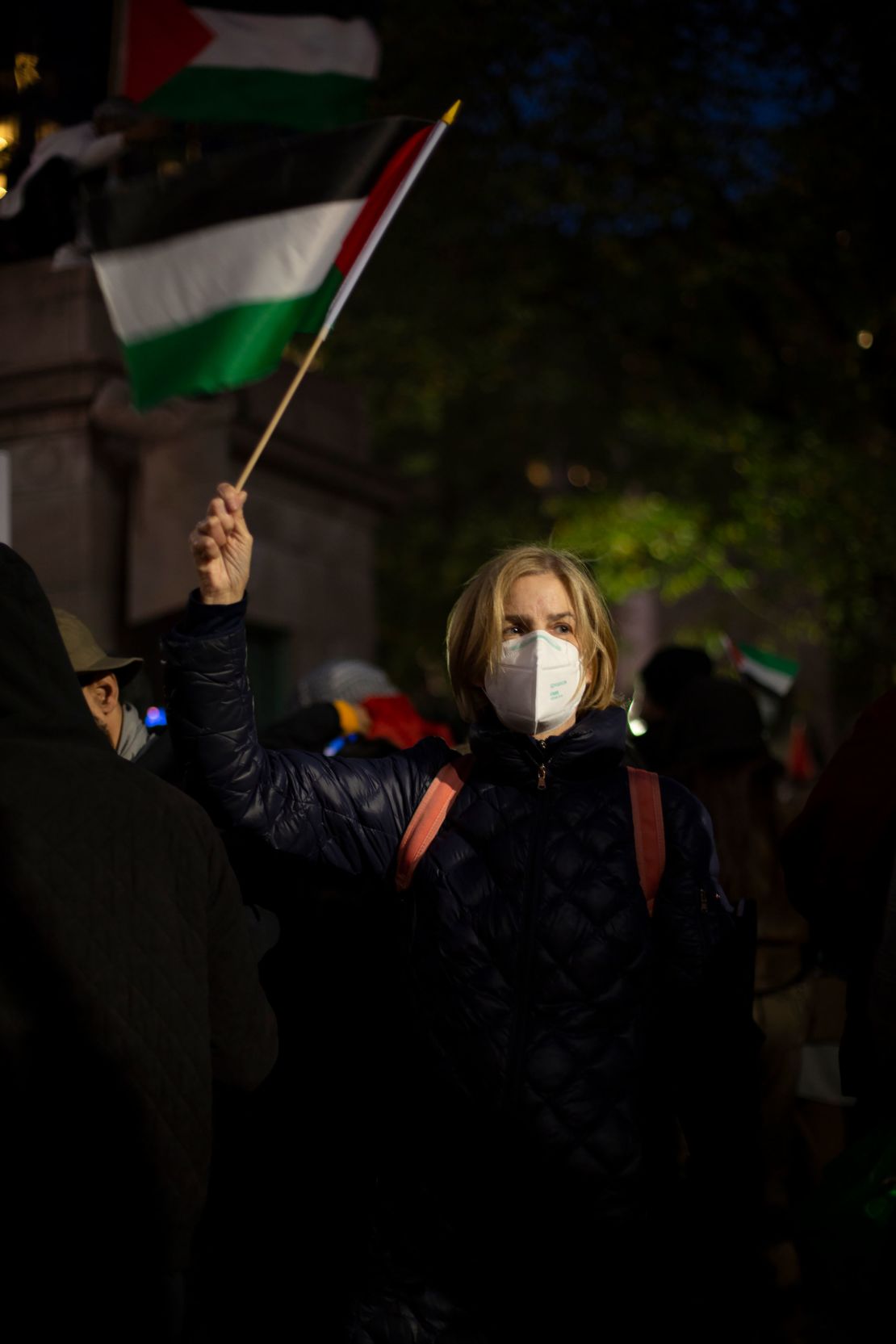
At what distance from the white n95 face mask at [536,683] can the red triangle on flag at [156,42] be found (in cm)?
442

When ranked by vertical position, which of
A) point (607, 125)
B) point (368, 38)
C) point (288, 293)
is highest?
point (607, 125)

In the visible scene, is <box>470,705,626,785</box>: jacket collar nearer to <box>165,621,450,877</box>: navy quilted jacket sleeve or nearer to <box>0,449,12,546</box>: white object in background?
<box>165,621,450,877</box>: navy quilted jacket sleeve

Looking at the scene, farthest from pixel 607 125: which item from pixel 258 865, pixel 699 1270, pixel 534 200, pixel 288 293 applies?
pixel 699 1270

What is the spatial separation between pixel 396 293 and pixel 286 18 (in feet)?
28.7

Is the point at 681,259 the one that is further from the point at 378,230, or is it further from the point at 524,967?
the point at 524,967

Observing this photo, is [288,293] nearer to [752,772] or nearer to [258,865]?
[258,865]

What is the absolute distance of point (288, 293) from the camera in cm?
416

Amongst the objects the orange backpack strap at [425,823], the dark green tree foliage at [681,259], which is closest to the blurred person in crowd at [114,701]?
the orange backpack strap at [425,823]

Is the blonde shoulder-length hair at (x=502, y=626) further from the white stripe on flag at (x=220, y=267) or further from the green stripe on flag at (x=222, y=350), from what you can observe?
the white stripe on flag at (x=220, y=267)

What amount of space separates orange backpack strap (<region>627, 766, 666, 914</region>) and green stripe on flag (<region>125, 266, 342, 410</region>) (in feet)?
6.14

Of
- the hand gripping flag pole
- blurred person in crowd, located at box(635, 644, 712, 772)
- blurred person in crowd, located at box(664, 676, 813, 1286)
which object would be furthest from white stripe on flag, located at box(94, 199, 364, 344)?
blurred person in crowd, located at box(635, 644, 712, 772)

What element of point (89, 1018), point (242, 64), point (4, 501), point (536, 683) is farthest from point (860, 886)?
point (242, 64)

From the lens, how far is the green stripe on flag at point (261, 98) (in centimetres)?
624

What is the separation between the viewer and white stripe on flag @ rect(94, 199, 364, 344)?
419cm
